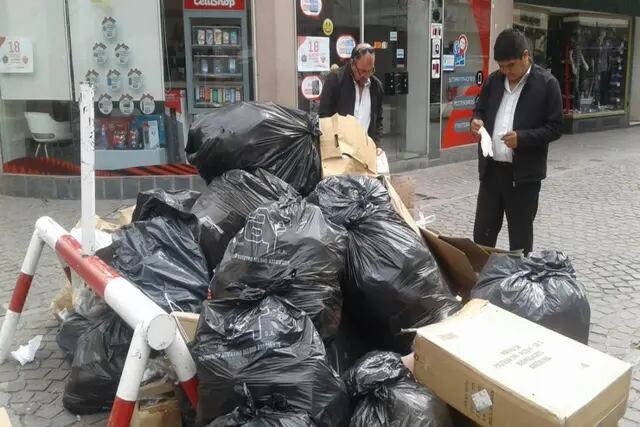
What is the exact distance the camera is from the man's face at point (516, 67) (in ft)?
11.8

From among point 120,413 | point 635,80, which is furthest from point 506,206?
point 635,80

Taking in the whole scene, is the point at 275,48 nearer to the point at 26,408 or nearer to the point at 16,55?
the point at 16,55

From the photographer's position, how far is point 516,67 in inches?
143

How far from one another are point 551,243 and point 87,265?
13.4 ft

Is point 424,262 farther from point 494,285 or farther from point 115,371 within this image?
point 115,371

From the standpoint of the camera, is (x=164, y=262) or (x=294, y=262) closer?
(x=294, y=262)

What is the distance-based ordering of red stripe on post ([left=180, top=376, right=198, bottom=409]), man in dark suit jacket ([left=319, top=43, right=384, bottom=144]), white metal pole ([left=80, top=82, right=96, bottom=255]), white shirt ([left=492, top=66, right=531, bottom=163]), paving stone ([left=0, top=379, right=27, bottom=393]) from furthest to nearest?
man in dark suit jacket ([left=319, top=43, right=384, bottom=144]), white shirt ([left=492, top=66, right=531, bottom=163]), paving stone ([left=0, top=379, right=27, bottom=393]), white metal pole ([left=80, top=82, right=96, bottom=255]), red stripe on post ([left=180, top=376, right=198, bottom=409])

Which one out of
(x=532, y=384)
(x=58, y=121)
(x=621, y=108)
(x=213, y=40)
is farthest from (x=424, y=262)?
(x=621, y=108)

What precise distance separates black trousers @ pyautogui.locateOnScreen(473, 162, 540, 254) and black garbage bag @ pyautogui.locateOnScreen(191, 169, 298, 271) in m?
1.36

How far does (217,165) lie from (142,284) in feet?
Result: 3.00

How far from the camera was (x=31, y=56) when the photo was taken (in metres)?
7.01

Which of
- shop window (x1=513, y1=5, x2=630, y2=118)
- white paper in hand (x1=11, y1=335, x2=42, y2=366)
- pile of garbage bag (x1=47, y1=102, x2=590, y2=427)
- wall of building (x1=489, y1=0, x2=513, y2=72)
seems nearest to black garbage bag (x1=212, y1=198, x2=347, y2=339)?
pile of garbage bag (x1=47, y1=102, x2=590, y2=427)

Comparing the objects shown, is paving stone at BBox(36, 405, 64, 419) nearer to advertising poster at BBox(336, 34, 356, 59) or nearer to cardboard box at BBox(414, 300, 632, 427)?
cardboard box at BBox(414, 300, 632, 427)

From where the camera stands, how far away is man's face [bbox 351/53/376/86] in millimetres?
A: 4832
